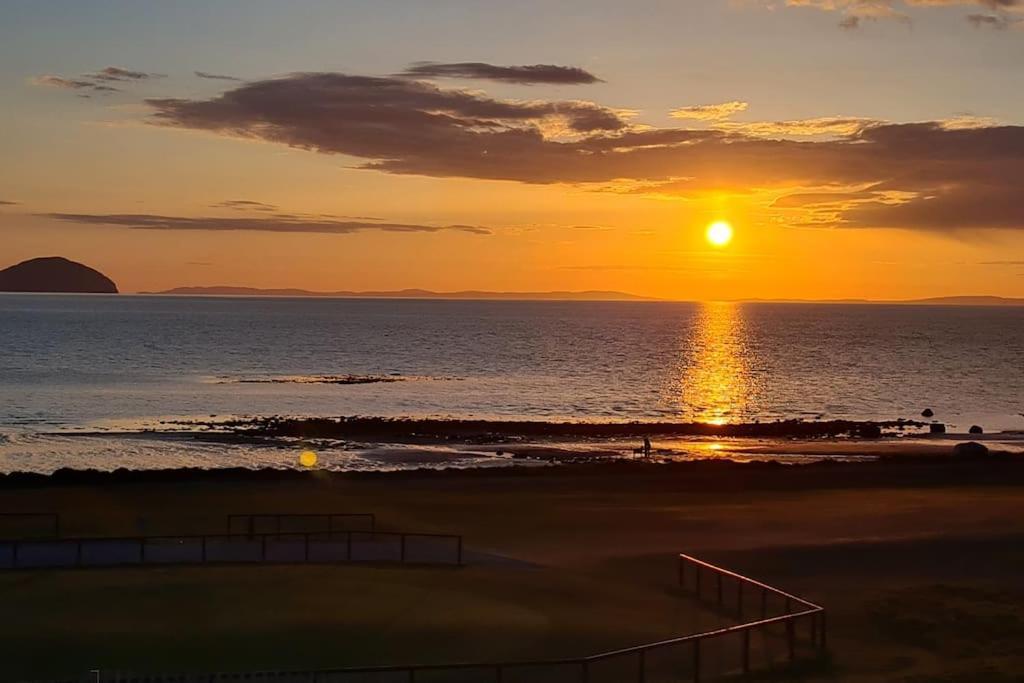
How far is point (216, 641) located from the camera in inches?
762

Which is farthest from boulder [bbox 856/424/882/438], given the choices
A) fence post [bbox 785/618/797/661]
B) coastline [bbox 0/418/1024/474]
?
fence post [bbox 785/618/797/661]

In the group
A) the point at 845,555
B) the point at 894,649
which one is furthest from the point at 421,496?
the point at 894,649

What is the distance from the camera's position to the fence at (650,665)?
15258 mm

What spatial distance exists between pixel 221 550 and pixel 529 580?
7248mm

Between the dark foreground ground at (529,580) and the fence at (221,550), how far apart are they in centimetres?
89

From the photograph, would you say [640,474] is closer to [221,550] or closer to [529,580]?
[529,580]

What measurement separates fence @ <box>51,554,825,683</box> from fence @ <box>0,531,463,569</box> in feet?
26.2

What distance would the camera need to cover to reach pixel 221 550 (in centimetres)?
2606

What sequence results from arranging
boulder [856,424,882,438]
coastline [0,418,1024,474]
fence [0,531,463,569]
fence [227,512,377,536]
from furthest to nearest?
boulder [856,424,882,438]
coastline [0,418,1024,474]
fence [227,512,377,536]
fence [0,531,463,569]

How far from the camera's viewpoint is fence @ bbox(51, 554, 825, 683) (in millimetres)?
15258

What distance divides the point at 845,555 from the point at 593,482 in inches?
686

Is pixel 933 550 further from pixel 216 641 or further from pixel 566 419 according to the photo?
pixel 566 419

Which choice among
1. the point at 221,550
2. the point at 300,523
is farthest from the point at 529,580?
the point at 300,523

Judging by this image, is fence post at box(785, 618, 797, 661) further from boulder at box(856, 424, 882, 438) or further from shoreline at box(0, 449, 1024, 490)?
boulder at box(856, 424, 882, 438)
